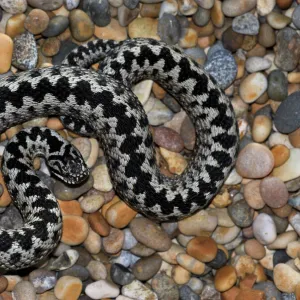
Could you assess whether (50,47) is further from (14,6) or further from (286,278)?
(286,278)

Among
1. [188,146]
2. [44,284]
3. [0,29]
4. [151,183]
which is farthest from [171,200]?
[0,29]

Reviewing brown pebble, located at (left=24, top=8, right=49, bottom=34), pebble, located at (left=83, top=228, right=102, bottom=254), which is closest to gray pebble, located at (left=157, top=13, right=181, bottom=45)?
brown pebble, located at (left=24, top=8, right=49, bottom=34)

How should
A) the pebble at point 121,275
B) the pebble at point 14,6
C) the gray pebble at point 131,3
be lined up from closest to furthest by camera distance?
the pebble at point 121,275 → the pebble at point 14,6 → the gray pebble at point 131,3

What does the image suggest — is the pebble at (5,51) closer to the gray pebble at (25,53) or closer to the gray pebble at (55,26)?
the gray pebble at (25,53)

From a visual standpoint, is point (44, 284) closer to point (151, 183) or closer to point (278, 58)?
point (151, 183)

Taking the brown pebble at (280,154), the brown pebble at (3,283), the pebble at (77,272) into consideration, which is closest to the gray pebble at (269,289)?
the brown pebble at (280,154)

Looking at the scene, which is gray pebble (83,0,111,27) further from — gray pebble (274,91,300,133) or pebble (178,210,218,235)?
pebble (178,210,218,235)
